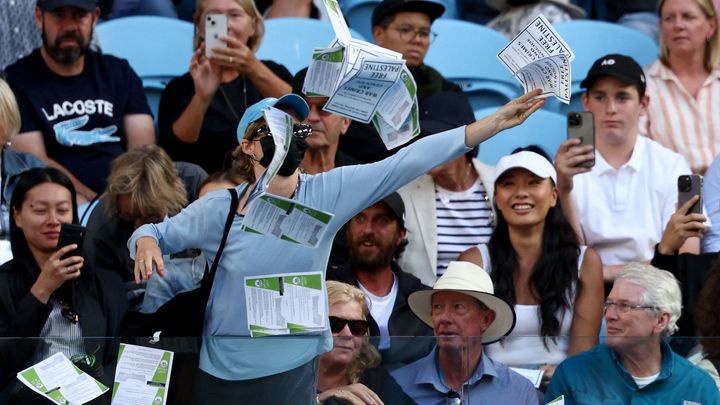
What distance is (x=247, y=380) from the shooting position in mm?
4289

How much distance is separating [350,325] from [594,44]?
335 cm

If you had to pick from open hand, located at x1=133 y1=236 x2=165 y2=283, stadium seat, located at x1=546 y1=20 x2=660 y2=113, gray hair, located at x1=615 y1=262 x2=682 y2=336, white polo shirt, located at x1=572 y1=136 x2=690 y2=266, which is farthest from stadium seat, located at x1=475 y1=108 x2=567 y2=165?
open hand, located at x1=133 y1=236 x2=165 y2=283

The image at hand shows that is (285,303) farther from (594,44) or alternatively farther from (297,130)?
(594,44)

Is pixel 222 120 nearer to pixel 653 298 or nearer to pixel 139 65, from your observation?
pixel 139 65

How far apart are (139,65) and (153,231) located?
11.1 feet

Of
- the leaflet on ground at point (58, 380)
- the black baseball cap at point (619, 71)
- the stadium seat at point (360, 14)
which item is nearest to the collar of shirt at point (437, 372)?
the leaflet on ground at point (58, 380)

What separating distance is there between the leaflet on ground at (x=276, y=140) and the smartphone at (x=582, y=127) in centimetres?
201

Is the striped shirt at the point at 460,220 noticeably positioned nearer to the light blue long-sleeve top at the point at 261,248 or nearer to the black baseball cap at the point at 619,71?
the black baseball cap at the point at 619,71

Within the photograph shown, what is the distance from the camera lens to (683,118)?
7.12 m

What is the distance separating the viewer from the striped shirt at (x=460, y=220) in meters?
Answer: 6.20

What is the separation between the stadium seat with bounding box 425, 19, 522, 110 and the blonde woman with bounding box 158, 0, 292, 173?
129 cm

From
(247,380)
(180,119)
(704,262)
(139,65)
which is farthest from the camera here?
(139,65)

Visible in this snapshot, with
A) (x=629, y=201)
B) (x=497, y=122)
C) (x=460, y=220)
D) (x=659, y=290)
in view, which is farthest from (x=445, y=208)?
(x=497, y=122)

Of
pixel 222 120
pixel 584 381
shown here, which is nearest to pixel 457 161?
pixel 222 120
